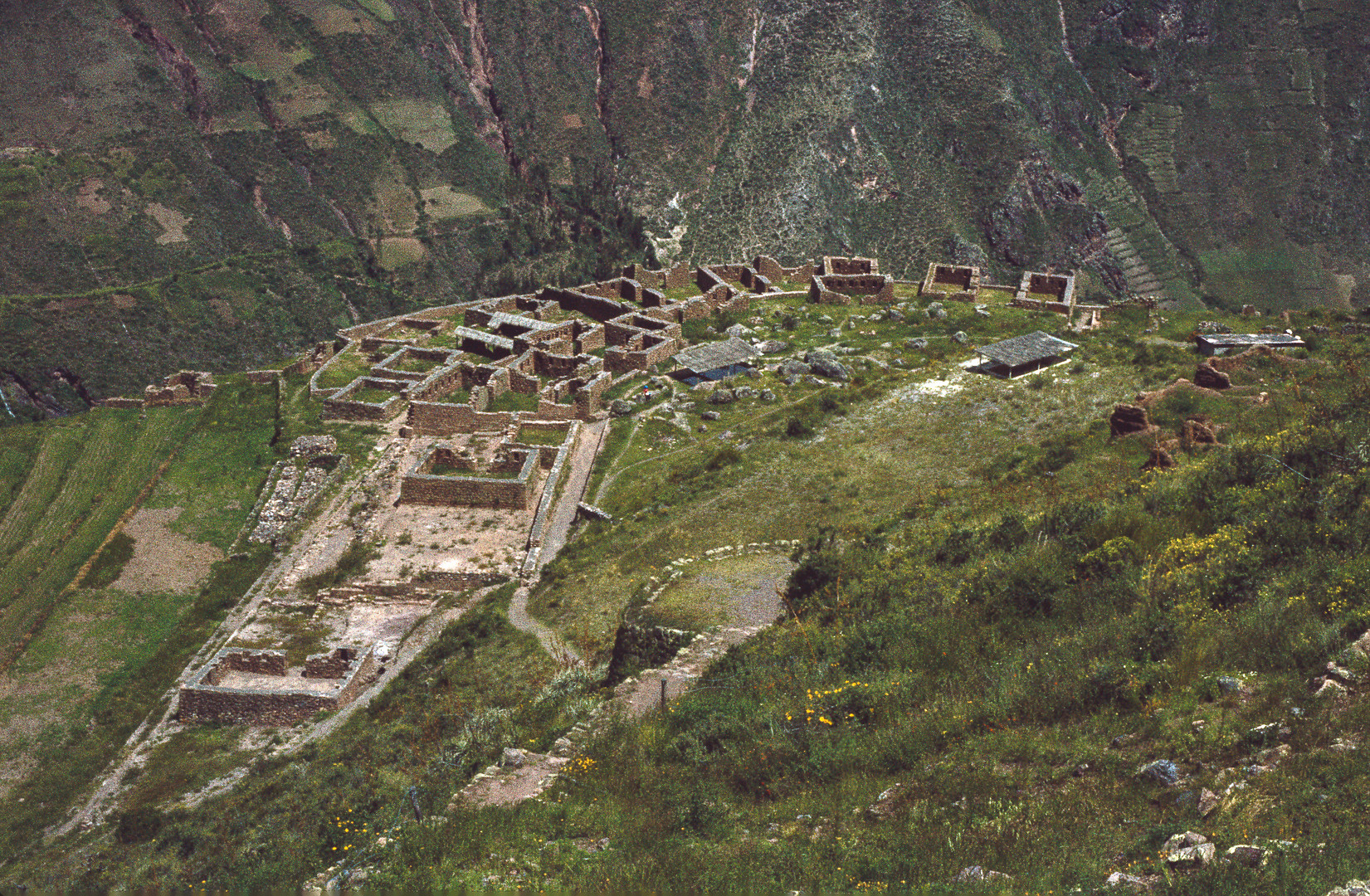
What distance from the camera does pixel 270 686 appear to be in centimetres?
3203

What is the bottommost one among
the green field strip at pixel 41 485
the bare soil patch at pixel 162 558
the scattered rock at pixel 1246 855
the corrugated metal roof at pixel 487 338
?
the green field strip at pixel 41 485

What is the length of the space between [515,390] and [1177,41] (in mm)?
179424

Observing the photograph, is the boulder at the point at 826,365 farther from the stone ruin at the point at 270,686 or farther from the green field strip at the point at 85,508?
the green field strip at the point at 85,508

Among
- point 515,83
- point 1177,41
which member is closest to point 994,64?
point 1177,41

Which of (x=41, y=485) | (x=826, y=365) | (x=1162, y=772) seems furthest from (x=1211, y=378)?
(x=41, y=485)

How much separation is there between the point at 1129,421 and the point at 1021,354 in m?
13.0

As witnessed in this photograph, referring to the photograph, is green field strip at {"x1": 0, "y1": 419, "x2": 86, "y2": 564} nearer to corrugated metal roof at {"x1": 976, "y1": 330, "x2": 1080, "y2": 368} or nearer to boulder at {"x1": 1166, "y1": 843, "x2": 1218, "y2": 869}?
corrugated metal roof at {"x1": 976, "y1": 330, "x2": 1080, "y2": 368}

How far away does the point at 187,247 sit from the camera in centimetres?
12688

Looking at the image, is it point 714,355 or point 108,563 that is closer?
point 108,563

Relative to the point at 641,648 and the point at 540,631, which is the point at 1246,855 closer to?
the point at 641,648

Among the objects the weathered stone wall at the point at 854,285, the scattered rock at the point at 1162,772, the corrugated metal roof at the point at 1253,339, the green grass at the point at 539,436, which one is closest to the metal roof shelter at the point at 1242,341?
the corrugated metal roof at the point at 1253,339

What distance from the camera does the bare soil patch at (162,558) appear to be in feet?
138

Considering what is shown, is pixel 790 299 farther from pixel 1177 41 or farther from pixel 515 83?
pixel 1177 41

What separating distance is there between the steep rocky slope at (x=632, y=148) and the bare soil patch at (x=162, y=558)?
65294mm
